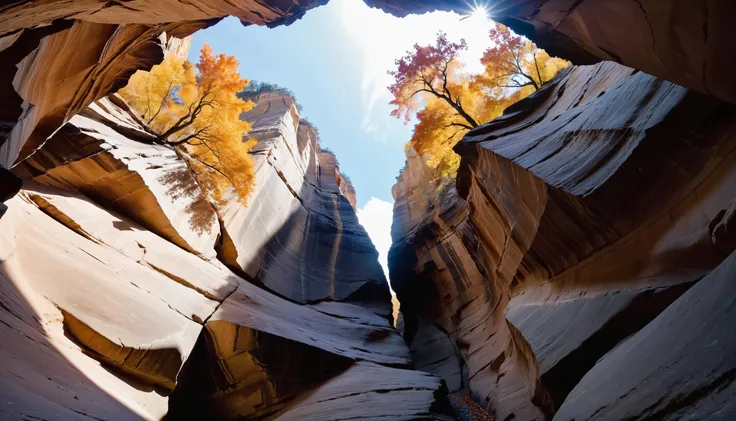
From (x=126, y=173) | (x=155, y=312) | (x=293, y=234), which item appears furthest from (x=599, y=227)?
(x=293, y=234)

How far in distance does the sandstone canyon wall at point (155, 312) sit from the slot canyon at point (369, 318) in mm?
66

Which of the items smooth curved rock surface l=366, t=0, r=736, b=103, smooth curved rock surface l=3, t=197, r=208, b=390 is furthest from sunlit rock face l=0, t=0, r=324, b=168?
smooth curved rock surface l=366, t=0, r=736, b=103

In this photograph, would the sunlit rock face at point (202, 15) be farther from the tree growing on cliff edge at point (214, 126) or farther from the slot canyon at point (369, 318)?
the tree growing on cliff edge at point (214, 126)

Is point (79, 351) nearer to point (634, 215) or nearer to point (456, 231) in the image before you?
point (634, 215)

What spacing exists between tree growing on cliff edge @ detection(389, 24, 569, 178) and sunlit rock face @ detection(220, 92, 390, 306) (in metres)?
8.41

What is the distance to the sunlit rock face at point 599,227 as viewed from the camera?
14.6 ft

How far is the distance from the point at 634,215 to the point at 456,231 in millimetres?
14239

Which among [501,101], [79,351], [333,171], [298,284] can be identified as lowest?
[79,351]

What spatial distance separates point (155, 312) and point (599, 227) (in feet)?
35.5

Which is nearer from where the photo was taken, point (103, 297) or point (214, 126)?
point (103, 297)

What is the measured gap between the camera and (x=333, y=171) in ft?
122

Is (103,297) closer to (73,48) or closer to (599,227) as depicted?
(73,48)

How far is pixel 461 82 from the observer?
1898 cm

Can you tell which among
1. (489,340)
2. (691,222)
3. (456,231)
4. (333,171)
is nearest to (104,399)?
(691,222)
